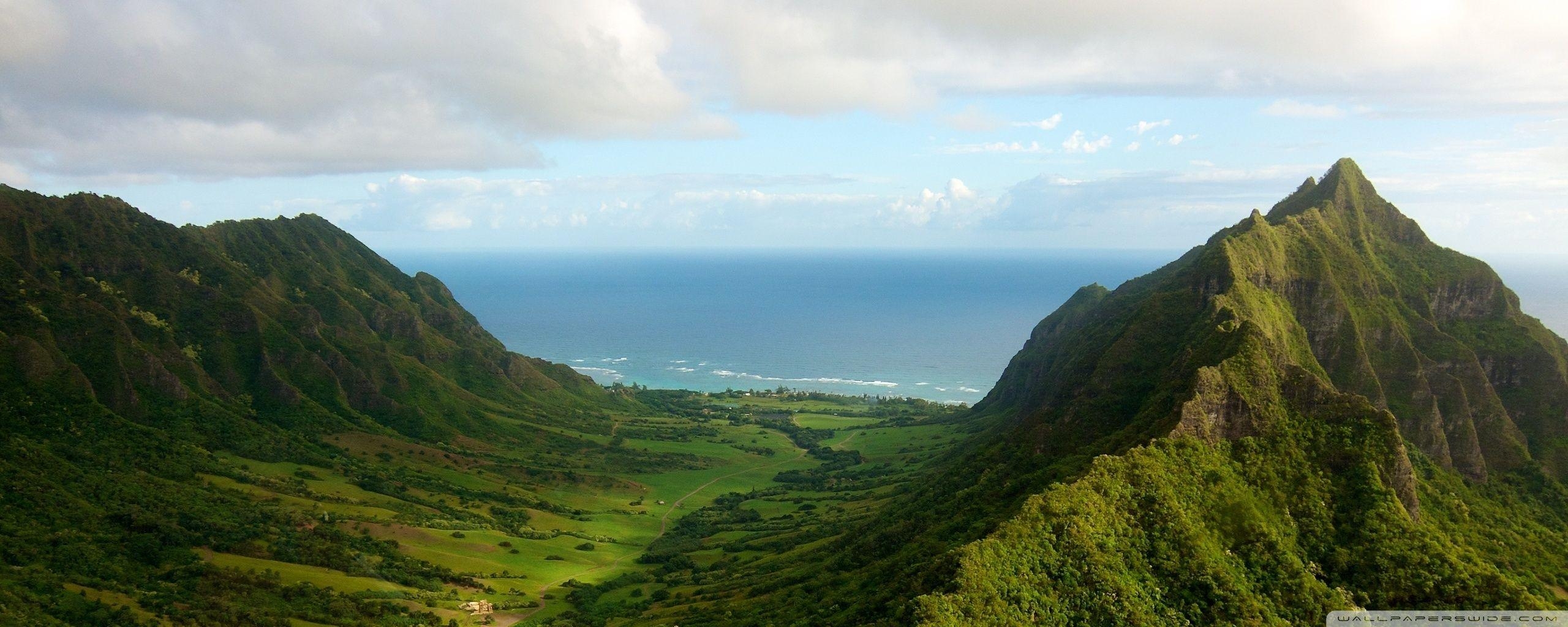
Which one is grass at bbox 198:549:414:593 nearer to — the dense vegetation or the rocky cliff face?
the dense vegetation

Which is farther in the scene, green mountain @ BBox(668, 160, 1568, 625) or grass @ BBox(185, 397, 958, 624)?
grass @ BBox(185, 397, 958, 624)

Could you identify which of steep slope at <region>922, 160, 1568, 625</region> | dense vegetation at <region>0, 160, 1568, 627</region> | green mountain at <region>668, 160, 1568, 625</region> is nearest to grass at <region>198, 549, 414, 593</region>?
dense vegetation at <region>0, 160, 1568, 627</region>

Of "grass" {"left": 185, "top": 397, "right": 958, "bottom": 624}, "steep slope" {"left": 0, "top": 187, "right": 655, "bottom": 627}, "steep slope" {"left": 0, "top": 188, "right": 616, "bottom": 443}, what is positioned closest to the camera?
"steep slope" {"left": 0, "top": 187, "right": 655, "bottom": 627}

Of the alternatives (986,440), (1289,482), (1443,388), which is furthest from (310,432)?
(1443,388)

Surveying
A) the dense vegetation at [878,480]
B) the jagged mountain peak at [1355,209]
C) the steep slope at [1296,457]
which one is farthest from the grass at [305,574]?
the jagged mountain peak at [1355,209]

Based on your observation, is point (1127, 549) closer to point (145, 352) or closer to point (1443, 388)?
point (1443, 388)

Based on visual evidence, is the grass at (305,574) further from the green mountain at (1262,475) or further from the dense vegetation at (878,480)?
the green mountain at (1262,475)

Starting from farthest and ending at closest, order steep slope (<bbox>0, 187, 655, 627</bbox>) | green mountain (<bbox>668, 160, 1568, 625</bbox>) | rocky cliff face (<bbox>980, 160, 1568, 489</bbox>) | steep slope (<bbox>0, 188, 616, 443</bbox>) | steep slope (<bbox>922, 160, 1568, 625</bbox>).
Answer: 1. steep slope (<bbox>0, 188, 616, 443</bbox>)
2. rocky cliff face (<bbox>980, 160, 1568, 489</bbox>)
3. steep slope (<bbox>0, 187, 655, 627</bbox>)
4. green mountain (<bbox>668, 160, 1568, 625</bbox>)
5. steep slope (<bbox>922, 160, 1568, 625</bbox>)

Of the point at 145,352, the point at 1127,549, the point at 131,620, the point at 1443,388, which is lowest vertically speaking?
the point at 131,620
